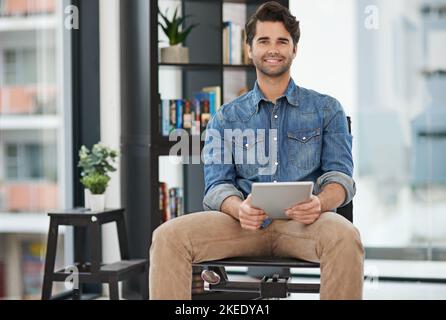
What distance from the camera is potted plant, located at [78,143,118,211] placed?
360cm

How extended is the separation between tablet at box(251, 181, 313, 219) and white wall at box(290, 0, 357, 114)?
2408 millimetres

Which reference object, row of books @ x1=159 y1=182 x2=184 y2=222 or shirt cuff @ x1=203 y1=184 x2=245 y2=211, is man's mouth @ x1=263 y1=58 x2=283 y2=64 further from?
row of books @ x1=159 y1=182 x2=184 y2=222

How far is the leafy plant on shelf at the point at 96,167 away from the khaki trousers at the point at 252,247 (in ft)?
4.47

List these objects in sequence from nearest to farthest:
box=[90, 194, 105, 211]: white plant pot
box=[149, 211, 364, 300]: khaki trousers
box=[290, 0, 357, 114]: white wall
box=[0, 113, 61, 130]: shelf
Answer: box=[149, 211, 364, 300]: khaki trousers < box=[0, 113, 61, 130]: shelf < box=[90, 194, 105, 211]: white plant pot < box=[290, 0, 357, 114]: white wall

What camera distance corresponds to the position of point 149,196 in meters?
3.72

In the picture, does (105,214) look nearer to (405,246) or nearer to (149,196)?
(149,196)

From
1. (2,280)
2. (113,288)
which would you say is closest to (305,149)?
(113,288)

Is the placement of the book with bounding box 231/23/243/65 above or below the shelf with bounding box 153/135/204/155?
above

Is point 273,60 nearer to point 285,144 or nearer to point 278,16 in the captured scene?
point 278,16

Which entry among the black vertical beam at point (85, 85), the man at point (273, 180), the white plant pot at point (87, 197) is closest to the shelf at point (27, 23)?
the black vertical beam at point (85, 85)

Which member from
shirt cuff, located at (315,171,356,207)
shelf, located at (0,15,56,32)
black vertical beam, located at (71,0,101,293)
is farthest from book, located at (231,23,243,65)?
shirt cuff, located at (315,171,356,207)

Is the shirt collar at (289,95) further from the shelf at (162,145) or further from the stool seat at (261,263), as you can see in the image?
the shelf at (162,145)

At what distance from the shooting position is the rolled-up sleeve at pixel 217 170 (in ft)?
7.95
